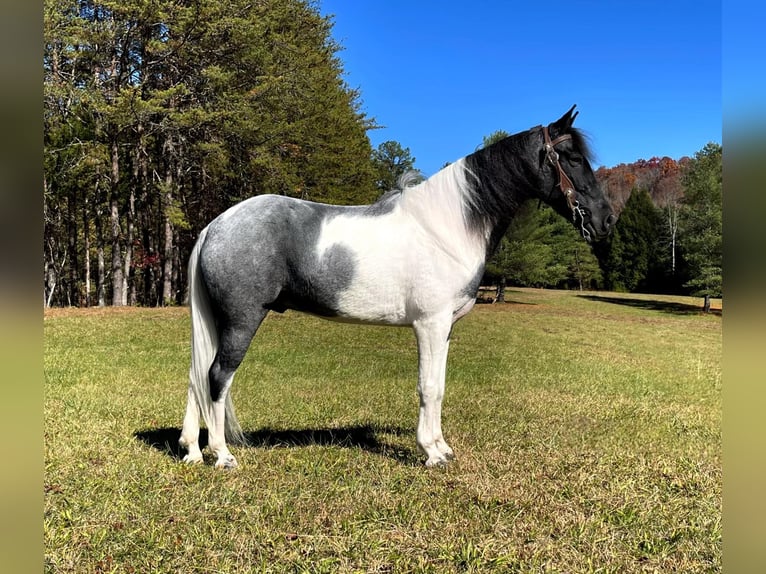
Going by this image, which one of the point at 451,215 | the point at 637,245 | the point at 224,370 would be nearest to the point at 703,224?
the point at 637,245

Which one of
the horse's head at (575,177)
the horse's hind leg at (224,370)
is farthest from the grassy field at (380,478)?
the horse's head at (575,177)

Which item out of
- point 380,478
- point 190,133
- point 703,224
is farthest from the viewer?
point 703,224

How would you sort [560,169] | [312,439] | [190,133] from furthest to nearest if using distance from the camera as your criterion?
[190,133] → [312,439] → [560,169]

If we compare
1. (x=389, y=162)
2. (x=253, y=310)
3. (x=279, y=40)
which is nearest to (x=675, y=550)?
(x=253, y=310)

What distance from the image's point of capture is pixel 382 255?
3.37 meters

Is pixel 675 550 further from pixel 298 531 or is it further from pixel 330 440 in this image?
pixel 330 440

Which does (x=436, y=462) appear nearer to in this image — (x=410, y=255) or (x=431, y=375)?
(x=431, y=375)

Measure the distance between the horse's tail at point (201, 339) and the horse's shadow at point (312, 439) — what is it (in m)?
0.55

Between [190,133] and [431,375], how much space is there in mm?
15876

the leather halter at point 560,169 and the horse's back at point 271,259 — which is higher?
the leather halter at point 560,169

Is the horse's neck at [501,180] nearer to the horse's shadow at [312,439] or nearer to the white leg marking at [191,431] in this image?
the horse's shadow at [312,439]

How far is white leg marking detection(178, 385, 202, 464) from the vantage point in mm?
3449

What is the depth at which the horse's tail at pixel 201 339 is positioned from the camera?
3396mm

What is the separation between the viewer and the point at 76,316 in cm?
1255
